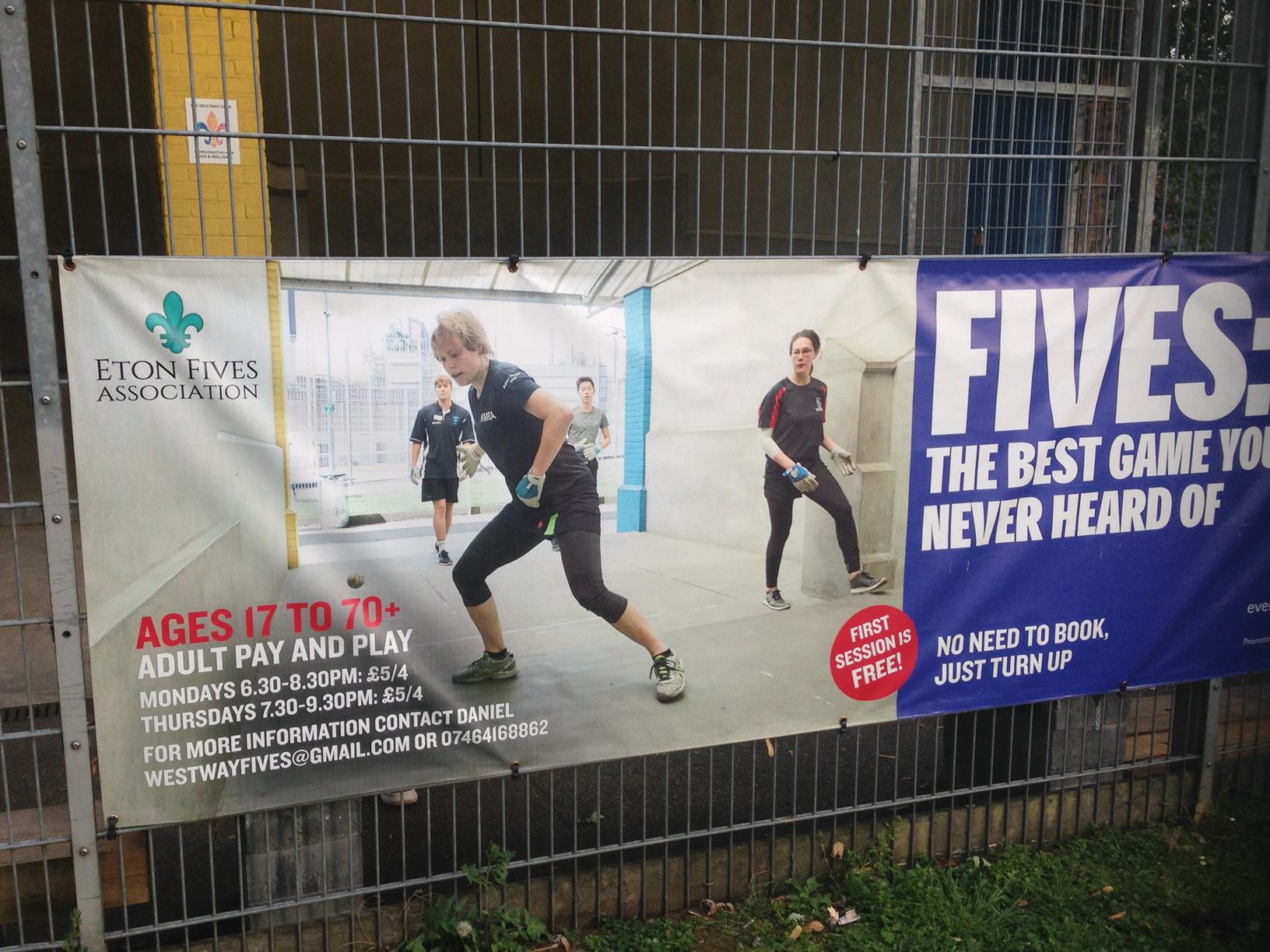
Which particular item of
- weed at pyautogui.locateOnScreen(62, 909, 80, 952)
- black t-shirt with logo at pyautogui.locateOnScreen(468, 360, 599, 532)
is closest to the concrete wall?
black t-shirt with logo at pyautogui.locateOnScreen(468, 360, 599, 532)

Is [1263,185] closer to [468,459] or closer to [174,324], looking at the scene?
[468,459]

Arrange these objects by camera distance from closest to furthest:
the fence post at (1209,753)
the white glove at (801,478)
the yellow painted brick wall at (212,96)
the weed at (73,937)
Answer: the weed at (73,937) → the white glove at (801,478) → the yellow painted brick wall at (212,96) → the fence post at (1209,753)

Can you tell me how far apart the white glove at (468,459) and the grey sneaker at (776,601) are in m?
1.19

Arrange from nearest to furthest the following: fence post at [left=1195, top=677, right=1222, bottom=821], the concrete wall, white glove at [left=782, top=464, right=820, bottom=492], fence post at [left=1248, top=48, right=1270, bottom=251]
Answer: the concrete wall
white glove at [left=782, top=464, right=820, bottom=492]
fence post at [left=1248, top=48, right=1270, bottom=251]
fence post at [left=1195, top=677, right=1222, bottom=821]

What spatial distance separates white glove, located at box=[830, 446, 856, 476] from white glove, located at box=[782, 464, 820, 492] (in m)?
0.11

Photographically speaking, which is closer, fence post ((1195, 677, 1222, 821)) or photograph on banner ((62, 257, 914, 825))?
photograph on banner ((62, 257, 914, 825))

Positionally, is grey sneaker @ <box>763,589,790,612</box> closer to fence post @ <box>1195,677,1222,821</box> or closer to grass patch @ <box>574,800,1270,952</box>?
grass patch @ <box>574,800,1270,952</box>

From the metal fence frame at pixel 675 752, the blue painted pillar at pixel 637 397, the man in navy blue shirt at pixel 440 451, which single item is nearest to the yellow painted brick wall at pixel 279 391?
the metal fence frame at pixel 675 752

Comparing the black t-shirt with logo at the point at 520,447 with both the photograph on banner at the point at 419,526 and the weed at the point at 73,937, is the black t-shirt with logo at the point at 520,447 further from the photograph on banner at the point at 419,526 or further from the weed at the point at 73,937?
the weed at the point at 73,937

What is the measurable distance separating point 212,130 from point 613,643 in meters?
2.24

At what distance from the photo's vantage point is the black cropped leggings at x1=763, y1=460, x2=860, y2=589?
3.45 metres

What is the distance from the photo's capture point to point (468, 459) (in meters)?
3.09

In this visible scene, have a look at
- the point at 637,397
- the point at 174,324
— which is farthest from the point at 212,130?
the point at 637,397

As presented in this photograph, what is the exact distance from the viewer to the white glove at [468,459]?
308cm
